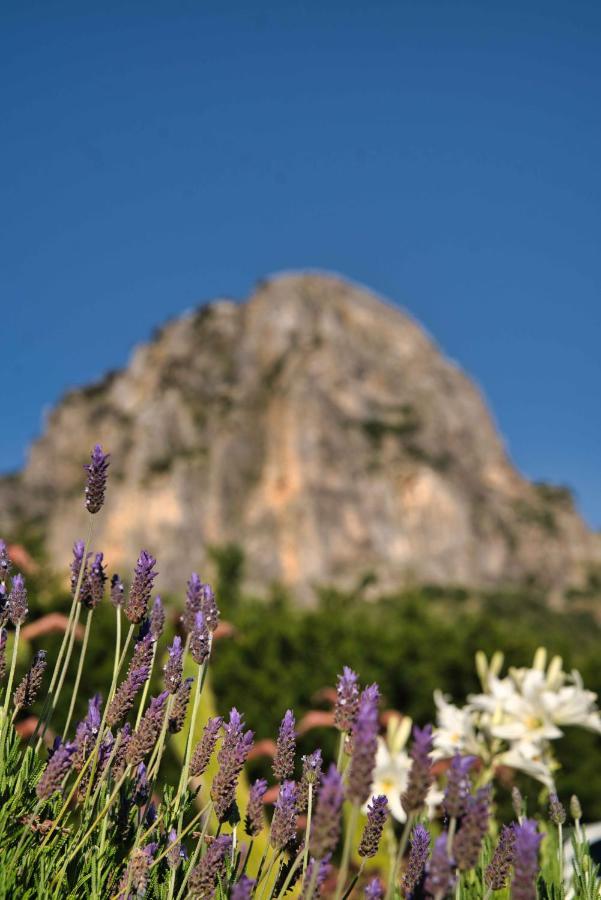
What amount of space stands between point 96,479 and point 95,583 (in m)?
0.30

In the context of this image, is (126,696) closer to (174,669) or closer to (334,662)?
(174,669)

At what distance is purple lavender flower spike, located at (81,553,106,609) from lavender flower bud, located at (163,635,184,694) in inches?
9.7

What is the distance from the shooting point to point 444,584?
8562cm

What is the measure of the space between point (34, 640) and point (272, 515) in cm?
7621

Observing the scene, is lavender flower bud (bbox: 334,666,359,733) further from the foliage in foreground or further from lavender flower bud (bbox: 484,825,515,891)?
lavender flower bud (bbox: 484,825,515,891)

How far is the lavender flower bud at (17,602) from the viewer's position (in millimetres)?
1886

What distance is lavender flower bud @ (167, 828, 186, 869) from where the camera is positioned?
5.26 feet

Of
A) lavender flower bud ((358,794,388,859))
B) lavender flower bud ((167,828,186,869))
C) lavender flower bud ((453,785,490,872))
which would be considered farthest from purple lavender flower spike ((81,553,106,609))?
lavender flower bud ((453,785,490,872))

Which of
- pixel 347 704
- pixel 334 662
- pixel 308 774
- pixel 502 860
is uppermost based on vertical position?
pixel 334 662

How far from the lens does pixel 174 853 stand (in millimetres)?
1672

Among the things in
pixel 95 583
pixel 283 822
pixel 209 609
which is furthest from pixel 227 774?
pixel 95 583

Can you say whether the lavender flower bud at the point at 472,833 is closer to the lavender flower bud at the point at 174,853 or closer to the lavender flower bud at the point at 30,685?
the lavender flower bud at the point at 174,853

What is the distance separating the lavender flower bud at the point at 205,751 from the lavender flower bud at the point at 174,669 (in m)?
0.12

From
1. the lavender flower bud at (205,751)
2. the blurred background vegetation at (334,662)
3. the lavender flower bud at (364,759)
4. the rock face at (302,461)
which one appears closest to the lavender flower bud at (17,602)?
the lavender flower bud at (205,751)
